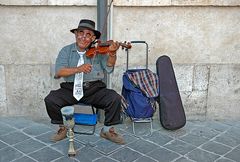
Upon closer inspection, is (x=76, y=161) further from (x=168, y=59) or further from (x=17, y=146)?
(x=168, y=59)

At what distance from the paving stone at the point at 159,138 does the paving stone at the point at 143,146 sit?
0.30 feet

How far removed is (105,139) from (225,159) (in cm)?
131

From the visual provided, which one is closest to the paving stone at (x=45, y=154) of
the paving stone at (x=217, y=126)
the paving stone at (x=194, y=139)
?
the paving stone at (x=194, y=139)

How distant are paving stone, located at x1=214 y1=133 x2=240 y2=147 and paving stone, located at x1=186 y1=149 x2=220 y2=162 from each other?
368 millimetres

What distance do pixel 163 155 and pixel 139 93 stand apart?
2.57 ft

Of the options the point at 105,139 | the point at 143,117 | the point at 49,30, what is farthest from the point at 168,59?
the point at 49,30

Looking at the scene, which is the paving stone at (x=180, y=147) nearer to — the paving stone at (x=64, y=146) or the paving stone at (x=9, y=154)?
the paving stone at (x=64, y=146)

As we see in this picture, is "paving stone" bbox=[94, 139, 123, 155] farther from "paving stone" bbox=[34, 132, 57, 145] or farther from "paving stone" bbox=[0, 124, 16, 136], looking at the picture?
"paving stone" bbox=[0, 124, 16, 136]

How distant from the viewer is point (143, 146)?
3.62 meters

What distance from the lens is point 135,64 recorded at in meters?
4.23

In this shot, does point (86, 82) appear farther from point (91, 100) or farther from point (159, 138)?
point (159, 138)

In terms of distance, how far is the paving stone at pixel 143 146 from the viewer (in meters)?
3.53

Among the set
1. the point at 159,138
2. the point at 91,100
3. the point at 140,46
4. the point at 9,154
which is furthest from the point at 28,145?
the point at 140,46

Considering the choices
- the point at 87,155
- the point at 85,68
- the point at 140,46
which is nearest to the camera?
the point at 85,68
